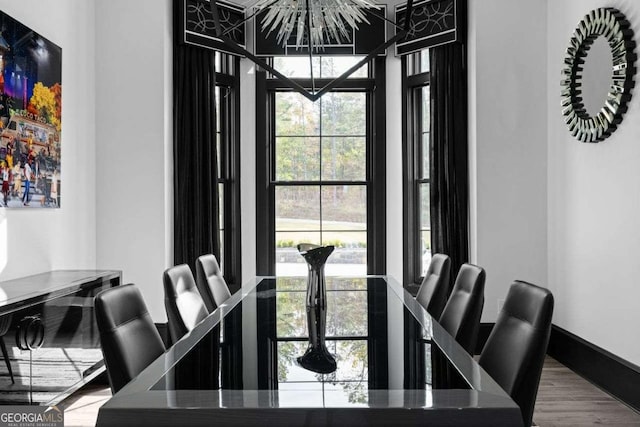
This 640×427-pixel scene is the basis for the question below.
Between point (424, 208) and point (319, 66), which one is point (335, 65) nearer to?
point (319, 66)

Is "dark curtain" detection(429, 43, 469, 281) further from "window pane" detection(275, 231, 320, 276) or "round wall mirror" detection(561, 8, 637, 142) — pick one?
"window pane" detection(275, 231, 320, 276)

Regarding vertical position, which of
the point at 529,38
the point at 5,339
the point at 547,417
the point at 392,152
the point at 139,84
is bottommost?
the point at 547,417

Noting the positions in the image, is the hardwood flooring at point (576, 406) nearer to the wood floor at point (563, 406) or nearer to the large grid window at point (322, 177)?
the wood floor at point (563, 406)

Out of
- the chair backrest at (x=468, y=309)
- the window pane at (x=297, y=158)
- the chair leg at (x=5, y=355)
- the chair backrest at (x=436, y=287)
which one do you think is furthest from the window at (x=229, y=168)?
the chair backrest at (x=468, y=309)

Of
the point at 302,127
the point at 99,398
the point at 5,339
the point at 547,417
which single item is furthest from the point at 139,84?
the point at 547,417

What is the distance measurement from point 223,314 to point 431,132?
3158 millimetres

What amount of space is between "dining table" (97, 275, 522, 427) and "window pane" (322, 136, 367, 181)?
352 cm

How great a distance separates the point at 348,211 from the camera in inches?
219

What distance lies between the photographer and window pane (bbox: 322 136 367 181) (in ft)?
18.3

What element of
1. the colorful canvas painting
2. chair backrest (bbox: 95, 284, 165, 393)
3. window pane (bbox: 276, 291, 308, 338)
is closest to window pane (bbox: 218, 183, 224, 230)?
the colorful canvas painting

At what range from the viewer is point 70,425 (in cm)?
313

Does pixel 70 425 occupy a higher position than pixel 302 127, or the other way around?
pixel 302 127

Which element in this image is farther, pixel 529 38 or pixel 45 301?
pixel 529 38

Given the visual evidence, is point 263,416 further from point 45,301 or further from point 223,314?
point 45,301
